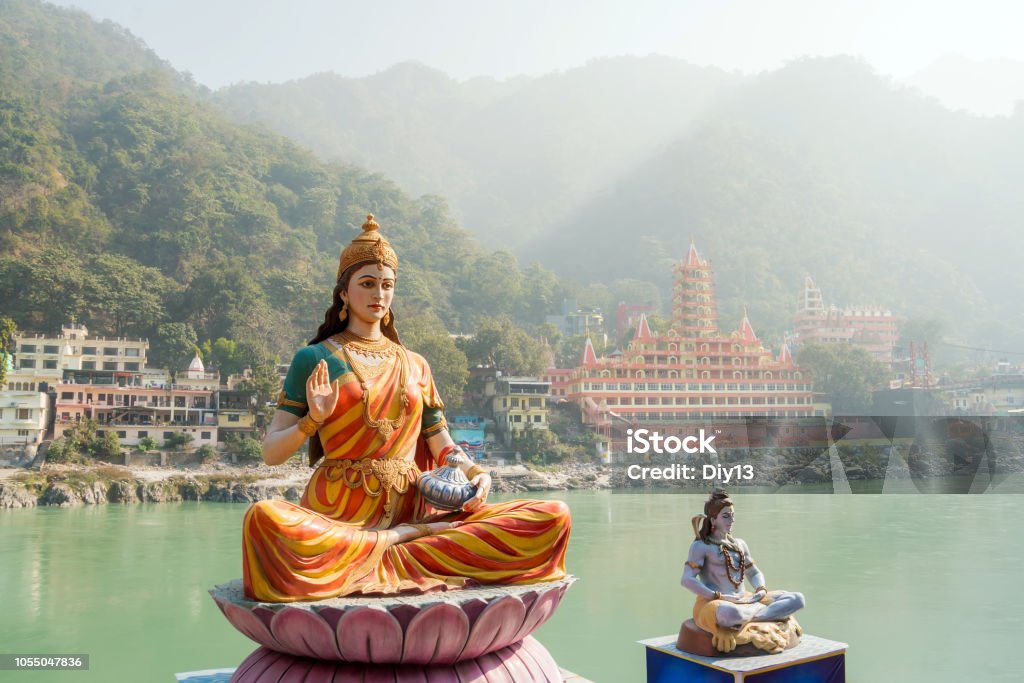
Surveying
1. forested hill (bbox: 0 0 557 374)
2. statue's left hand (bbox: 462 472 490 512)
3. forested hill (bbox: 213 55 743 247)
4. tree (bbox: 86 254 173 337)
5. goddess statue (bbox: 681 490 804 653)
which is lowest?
goddess statue (bbox: 681 490 804 653)

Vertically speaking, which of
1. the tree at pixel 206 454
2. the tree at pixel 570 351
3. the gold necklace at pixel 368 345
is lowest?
the tree at pixel 206 454

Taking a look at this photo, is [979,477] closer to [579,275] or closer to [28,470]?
[28,470]

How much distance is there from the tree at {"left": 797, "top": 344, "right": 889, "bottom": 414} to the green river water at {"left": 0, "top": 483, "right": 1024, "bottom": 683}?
1772cm

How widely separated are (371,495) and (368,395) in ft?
1.28

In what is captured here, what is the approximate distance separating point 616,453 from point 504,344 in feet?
20.4

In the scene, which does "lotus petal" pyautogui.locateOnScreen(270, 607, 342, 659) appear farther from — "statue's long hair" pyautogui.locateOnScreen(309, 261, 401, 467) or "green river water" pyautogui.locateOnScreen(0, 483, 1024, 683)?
"green river water" pyautogui.locateOnScreen(0, 483, 1024, 683)

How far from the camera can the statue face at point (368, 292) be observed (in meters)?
3.82

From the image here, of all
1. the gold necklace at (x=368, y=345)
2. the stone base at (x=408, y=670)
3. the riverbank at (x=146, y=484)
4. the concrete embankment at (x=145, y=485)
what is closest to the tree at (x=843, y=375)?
the riverbank at (x=146, y=484)

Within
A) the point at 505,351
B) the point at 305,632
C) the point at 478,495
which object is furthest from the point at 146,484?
the point at 305,632

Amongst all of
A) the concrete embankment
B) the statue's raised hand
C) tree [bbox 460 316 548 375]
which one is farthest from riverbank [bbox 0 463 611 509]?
the statue's raised hand

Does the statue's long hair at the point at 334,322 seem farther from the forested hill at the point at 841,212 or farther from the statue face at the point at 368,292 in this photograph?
the forested hill at the point at 841,212

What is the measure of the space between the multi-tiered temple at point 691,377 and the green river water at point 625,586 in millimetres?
11032

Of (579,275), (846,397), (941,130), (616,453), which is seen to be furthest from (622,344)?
(941,130)

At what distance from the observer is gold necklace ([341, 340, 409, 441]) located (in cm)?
363
